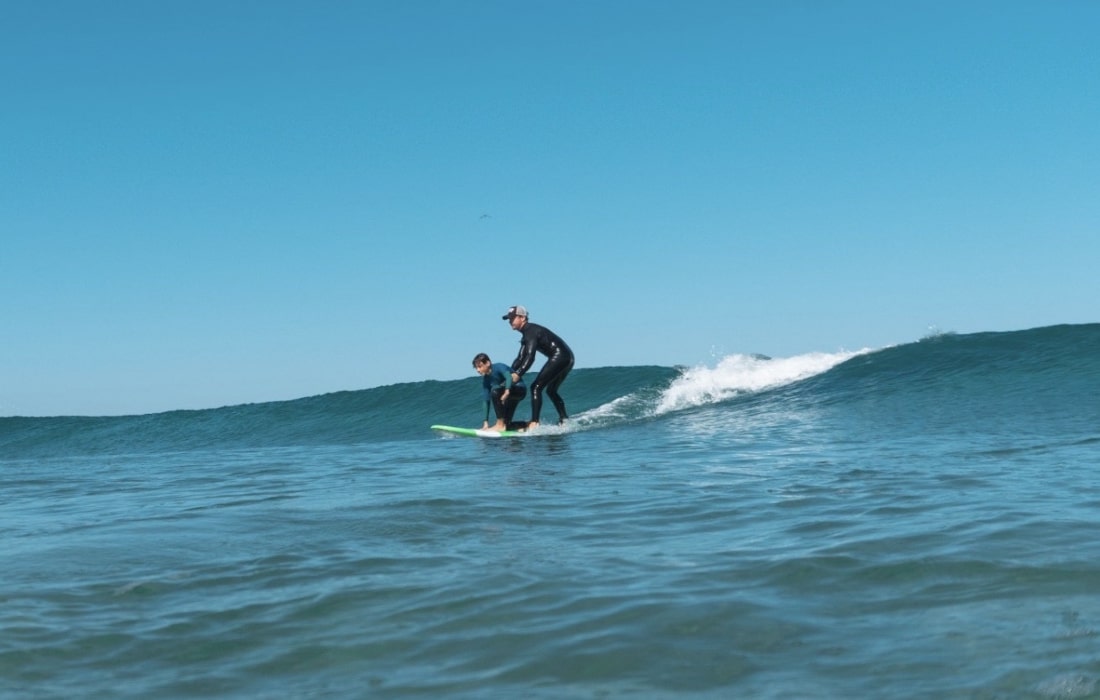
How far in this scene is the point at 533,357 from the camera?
1505 centimetres

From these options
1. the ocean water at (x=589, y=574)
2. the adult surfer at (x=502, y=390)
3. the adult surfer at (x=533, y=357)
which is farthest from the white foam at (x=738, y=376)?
the ocean water at (x=589, y=574)

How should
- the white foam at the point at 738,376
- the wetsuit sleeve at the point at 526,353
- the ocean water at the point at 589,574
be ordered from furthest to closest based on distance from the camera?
the white foam at the point at 738,376, the wetsuit sleeve at the point at 526,353, the ocean water at the point at 589,574

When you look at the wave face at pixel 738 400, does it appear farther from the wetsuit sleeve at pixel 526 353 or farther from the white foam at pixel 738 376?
the wetsuit sleeve at pixel 526 353

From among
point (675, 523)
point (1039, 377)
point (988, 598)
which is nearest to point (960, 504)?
point (675, 523)

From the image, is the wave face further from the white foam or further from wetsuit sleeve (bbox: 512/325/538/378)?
wetsuit sleeve (bbox: 512/325/538/378)

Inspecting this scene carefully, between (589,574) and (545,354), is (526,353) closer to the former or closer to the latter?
(545,354)

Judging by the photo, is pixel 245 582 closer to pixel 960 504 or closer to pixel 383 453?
pixel 960 504

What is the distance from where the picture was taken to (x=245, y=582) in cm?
505

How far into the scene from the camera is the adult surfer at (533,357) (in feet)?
49.3

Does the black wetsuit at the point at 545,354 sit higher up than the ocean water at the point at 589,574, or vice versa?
the black wetsuit at the point at 545,354

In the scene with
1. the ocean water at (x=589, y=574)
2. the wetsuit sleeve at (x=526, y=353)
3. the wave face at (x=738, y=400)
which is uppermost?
the wetsuit sleeve at (x=526, y=353)

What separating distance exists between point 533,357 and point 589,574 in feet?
33.7

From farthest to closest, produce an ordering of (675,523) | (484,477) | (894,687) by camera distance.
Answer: (484,477) < (675,523) < (894,687)

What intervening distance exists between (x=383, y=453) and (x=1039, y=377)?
420 inches
